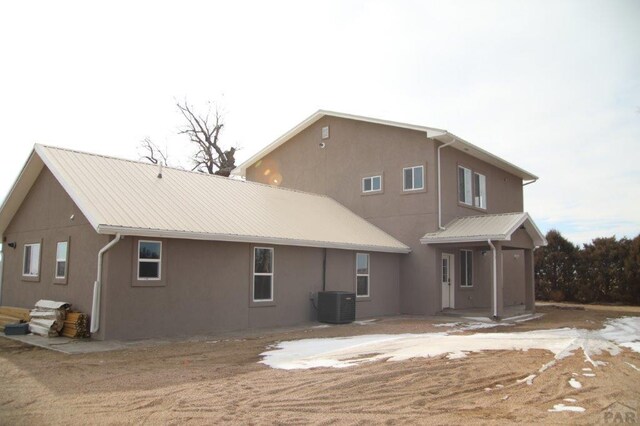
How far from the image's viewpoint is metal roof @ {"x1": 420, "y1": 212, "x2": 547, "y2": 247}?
1706cm

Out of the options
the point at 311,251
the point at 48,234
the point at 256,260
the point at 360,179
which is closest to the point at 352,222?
the point at 360,179

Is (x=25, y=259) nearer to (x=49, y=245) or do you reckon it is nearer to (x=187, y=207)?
(x=49, y=245)

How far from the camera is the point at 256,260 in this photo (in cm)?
1484

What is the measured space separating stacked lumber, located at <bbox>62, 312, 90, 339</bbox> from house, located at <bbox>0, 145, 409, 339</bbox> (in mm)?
331

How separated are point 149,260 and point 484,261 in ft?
47.9

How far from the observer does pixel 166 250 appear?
1267cm

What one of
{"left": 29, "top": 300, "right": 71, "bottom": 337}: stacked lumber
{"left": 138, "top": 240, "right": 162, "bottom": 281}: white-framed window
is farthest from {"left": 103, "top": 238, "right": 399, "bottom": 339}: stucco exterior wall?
{"left": 29, "top": 300, "right": 71, "bottom": 337}: stacked lumber

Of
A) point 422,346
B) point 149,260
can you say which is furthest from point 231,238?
point 422,346

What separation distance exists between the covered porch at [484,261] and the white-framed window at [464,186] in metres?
1.37

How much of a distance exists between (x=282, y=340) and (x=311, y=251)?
4.44 metres

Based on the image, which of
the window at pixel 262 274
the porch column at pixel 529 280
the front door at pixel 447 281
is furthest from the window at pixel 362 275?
the porch column at pixel 529 280

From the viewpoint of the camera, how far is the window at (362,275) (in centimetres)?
1794

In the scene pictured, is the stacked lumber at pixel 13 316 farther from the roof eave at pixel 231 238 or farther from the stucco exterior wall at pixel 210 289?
the roof eave at pixel 231 238

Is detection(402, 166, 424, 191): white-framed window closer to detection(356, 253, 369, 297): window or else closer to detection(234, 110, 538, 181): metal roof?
detection(234, 110, 538, 181): metal roof
